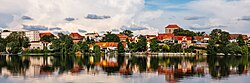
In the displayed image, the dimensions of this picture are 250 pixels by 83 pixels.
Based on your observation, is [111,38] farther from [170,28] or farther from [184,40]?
[170,28]

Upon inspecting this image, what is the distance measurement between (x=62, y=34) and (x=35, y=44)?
6666 mm

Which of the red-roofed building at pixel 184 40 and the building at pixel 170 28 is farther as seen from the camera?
the building at pixel 170 28

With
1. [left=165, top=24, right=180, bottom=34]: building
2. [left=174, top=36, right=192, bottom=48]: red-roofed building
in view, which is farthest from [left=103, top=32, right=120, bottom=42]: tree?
[left=165, top=24, right=180, bottom=34]: building

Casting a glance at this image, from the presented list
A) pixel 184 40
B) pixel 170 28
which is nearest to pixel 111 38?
pixel 184 40

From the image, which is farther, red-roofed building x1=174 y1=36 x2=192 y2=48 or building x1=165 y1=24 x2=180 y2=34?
building x1=165 y1=24 x2=180 y2=34

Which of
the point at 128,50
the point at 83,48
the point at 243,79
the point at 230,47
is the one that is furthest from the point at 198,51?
the point at 243,79

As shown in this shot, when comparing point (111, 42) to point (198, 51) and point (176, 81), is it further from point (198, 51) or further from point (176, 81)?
point (176, 81)

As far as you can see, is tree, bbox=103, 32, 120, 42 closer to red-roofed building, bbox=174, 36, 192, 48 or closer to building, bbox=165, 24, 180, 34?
red-roofed building, bbox=174, 36, 192, 48

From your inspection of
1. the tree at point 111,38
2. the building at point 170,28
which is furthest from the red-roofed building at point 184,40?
the building at point 170,28

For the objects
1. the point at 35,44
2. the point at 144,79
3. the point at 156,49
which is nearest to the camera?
the point at 144,79

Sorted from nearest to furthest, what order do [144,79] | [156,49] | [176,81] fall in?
[176,81] → [144,79] → [156,49]

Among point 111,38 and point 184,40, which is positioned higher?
point 111,38

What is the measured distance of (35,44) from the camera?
312 feet

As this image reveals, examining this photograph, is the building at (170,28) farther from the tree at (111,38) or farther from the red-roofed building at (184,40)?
the red-roofed building at (184,40)
